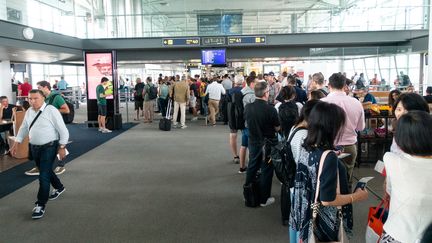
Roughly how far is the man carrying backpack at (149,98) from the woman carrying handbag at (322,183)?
12.6 meters

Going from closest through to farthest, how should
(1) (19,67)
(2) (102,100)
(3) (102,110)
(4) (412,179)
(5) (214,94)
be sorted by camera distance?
(4) (412,179), (2) (102,100), (3) (102,110), (5) (214,94), (1) (19,67)

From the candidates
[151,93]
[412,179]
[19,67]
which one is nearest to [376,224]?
[412,179]

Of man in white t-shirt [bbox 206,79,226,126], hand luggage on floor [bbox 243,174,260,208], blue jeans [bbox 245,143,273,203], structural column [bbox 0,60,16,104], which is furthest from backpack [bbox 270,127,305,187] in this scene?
structural column [bbox 0,60,16,104]

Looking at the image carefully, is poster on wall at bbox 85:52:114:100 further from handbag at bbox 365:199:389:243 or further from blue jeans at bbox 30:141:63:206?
handbag at bbox 365:199:389:243

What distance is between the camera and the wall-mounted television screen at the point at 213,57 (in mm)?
17688

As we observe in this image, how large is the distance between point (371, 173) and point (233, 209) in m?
2.95

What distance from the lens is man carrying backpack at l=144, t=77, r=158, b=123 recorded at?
1477cm

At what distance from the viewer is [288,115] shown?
4824 mm

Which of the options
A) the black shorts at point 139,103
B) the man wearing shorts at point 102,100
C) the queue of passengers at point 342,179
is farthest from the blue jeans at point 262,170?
the black shorts at point 139,103

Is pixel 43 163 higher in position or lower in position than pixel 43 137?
lower

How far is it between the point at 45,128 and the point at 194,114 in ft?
39.2

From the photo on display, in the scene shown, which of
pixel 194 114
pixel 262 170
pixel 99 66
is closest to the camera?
pixel 262 170

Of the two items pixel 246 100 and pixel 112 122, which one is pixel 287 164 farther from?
pixel 112 122

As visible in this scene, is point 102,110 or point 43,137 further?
point 102,110
